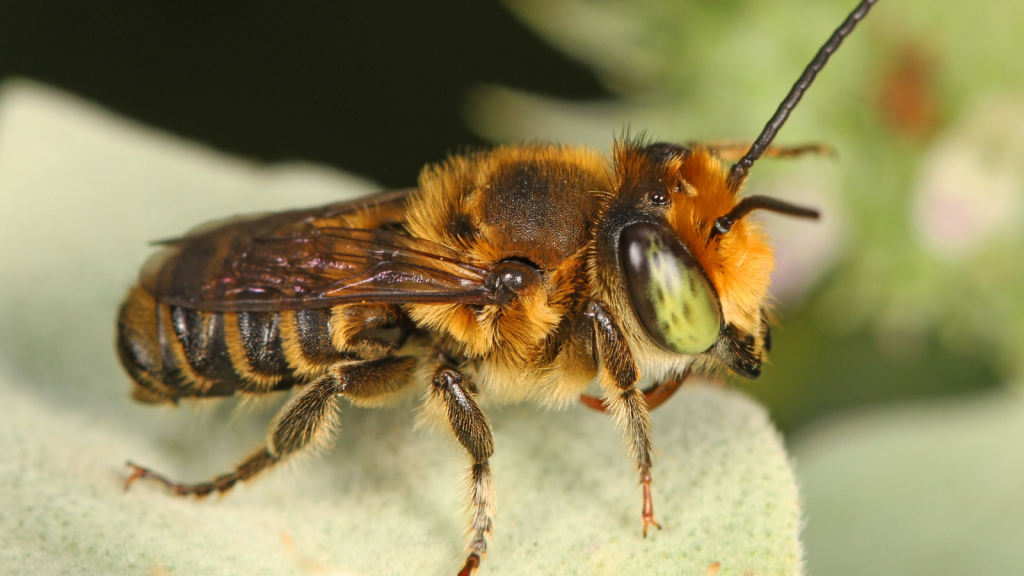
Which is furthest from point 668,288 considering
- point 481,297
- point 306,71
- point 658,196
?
point 306,71

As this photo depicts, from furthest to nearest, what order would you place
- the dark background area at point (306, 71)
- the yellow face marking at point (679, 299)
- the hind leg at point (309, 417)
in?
the dark background area at point (306, 71), the hind leg at point (309, 417), the yellow face marking at point (679, 299)

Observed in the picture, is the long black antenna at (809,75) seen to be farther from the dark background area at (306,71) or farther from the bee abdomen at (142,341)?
the dark background area at (306,71)

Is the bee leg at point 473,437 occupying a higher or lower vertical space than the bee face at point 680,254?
lower

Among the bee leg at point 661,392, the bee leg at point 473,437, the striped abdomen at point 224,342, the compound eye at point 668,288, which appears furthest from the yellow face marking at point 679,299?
the striped abdomen at point 224,342

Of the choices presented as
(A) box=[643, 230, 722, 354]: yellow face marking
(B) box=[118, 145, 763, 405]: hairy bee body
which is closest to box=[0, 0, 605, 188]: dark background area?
(B) box=[118, 145, 763, 405]: hairy bee body

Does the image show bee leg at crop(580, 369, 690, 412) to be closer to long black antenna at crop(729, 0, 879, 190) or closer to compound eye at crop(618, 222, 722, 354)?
compound eye at crop(618, 222, 722, 354)

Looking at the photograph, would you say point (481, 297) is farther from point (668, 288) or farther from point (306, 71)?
point (306, 71)

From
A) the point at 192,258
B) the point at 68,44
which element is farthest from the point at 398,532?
the point at 68,44
